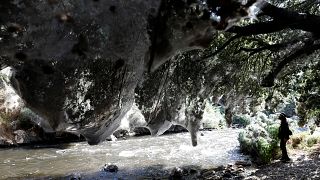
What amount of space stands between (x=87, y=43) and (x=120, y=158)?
15.4 meters

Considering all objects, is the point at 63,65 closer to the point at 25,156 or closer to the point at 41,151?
the point at 25,156

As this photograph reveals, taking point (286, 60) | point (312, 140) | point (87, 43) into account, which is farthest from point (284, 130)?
point (87, 43)

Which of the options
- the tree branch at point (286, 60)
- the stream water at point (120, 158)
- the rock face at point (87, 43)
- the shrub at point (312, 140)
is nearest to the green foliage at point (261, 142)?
the stream water at point (120, 158)

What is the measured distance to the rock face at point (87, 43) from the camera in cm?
483

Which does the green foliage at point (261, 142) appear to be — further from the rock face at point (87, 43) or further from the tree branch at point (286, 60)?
the rock face at point (87, 43)

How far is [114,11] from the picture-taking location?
5230 millimetres

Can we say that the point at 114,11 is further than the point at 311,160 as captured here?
No

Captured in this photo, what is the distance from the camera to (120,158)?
20.3 m

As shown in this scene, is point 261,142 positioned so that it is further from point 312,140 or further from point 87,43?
point 87,43

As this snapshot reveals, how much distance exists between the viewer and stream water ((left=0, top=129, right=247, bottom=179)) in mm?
17245

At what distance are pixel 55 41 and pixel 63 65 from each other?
597mm

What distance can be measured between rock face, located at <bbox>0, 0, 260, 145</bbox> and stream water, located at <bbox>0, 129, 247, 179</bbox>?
32.5 feet

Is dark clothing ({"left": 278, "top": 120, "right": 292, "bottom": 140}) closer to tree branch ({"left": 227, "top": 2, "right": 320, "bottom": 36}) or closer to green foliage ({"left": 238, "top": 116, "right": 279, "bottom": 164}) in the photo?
green foliage ({"left": 238, "top": 116, "right": 279, "bottom": 164})

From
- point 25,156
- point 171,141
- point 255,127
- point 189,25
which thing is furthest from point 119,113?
point 171,141
